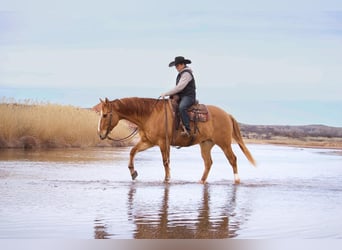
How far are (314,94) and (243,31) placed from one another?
90cm

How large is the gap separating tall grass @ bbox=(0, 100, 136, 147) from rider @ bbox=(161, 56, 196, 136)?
2.75ft

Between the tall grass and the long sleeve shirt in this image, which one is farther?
the tall grass

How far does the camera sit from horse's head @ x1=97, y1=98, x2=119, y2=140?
664 cm

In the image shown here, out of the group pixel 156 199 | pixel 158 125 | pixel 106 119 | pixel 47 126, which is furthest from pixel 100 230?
pixel 47 126

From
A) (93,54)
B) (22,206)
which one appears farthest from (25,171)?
(22,206)

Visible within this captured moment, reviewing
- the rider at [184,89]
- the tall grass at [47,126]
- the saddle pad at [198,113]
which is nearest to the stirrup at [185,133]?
the rider at [184,89]

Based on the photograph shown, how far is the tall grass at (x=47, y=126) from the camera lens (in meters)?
7.07

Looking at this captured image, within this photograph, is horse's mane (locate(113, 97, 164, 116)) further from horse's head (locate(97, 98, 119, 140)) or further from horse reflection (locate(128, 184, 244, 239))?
horse reflection (locate(128, 184, 244, 239))

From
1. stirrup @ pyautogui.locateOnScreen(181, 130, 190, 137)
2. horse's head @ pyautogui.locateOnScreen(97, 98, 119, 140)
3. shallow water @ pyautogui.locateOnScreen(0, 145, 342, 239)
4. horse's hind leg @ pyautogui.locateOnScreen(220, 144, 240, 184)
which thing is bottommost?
shallow water @ pyautogui.locateOnScreen(0, 145, 342, 239)

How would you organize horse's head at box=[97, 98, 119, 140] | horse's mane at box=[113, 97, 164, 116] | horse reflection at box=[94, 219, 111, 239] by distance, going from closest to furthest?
horse reflection at box=[94, 219, 111, 239]
horse's head at box=[97, 98, 119, 140]
horse's mane at box=[113, 97, 164, 116]

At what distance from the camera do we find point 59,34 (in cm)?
633

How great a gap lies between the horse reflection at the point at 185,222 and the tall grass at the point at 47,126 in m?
1.75

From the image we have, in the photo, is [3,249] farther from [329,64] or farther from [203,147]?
[329,64]

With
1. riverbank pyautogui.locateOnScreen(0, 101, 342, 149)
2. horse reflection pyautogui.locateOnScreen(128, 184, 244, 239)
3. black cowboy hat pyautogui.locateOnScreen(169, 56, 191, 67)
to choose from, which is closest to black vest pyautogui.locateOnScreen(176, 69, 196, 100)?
black cowboy hat pyautogui.locateOnScreen(169, 56, 191, 67)
